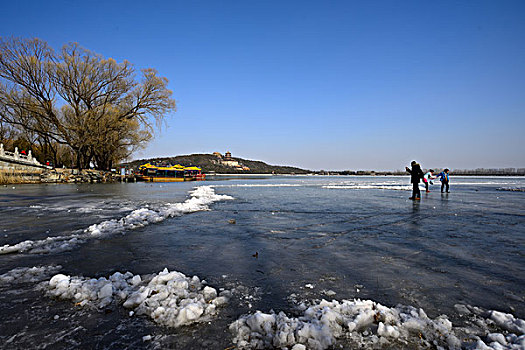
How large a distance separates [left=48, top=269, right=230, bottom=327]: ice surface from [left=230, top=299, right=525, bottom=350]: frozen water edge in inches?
16.9

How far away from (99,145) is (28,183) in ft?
24.1

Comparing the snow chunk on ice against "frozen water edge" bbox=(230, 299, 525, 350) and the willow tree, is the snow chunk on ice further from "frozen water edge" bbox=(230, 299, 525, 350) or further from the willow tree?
the willow tree

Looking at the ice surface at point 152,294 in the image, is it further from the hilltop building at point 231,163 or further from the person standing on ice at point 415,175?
the hilltop building at point 231,163


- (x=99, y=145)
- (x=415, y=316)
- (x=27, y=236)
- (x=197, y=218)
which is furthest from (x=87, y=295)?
(x=99, y=145)

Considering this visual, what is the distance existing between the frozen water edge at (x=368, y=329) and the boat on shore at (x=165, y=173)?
42.9m

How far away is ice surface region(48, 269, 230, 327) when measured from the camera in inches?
88.2

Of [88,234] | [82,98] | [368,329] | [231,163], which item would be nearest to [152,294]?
[368,329]

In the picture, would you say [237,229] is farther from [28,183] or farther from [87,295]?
[28,183]

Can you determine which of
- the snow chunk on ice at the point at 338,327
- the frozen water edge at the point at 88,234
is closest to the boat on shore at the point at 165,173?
the frozen water edge at the point at 88,234

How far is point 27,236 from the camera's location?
4.95m

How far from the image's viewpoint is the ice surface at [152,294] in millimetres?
2240

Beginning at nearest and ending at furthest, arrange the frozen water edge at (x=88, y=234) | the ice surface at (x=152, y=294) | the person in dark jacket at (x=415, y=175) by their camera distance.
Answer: the ice surface at (x=152, y=294)
the frozen water edge at (x=88, y=234)
the person in dark jacket at (x=415, y=175)

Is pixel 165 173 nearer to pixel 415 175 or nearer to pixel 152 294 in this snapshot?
pixel 415 175

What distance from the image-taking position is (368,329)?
6.87ft
